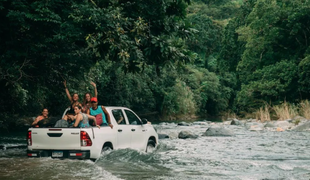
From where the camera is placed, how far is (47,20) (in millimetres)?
12969

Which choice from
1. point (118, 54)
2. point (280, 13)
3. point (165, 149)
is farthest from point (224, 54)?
point (118, 54)

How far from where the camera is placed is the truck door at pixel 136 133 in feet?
42.9

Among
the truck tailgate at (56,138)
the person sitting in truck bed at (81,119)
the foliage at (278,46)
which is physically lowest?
the truck tailgate at (56,138)

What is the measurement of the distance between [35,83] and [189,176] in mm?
8313

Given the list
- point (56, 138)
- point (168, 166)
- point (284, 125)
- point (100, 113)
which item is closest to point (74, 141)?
point (56, 138)

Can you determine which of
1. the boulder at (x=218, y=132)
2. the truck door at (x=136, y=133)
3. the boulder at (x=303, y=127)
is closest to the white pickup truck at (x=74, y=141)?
the truck door at (x=136, y=133)

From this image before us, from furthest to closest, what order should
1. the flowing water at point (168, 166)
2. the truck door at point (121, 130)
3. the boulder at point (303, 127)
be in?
the boulder at point (303, 127) → the truck door at point (121, 130) → the flowing water at point (168, 166)

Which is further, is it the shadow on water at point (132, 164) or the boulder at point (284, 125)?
the boulder at point (284, 125)

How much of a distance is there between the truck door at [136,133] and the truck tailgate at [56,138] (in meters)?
2.31

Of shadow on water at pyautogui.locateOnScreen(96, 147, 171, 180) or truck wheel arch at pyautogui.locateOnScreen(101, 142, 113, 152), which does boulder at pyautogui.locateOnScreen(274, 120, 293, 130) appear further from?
truck wheel arch at pyautogui.locateOnScreen(101, 142, 113, 152)

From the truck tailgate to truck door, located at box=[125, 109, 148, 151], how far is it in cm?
231

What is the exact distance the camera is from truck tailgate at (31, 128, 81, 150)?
11.0 meters

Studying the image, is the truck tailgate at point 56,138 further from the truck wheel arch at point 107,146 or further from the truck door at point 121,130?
the truck door at point 121,130

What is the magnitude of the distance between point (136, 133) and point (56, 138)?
8.96ft
